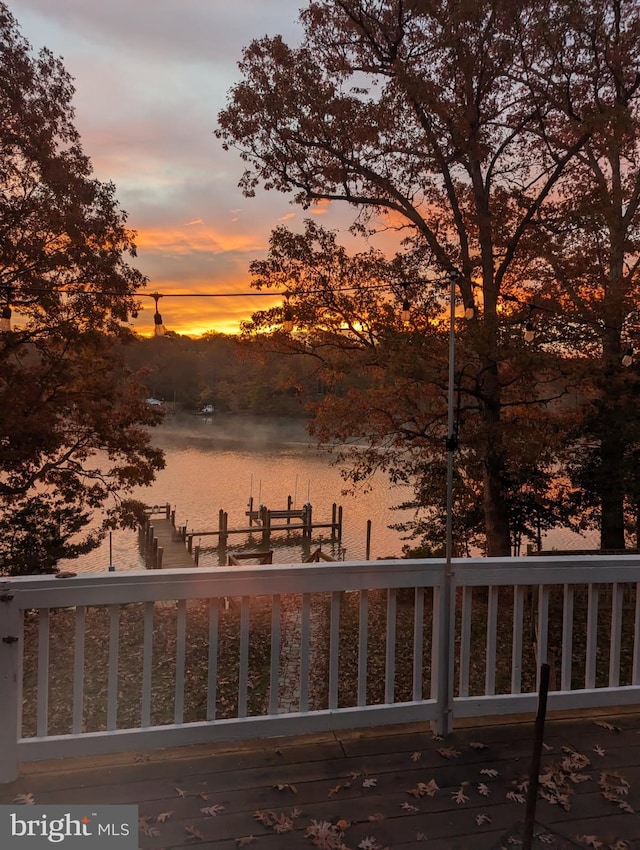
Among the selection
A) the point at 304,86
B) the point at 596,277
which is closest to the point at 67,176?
the point at 304,86

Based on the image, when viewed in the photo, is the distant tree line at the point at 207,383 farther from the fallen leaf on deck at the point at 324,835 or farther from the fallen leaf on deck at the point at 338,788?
the fallen leaf on deck at the point at 324,835

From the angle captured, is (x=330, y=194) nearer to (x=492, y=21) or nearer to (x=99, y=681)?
(x=492, y=21)

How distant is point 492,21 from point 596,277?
3.96 m

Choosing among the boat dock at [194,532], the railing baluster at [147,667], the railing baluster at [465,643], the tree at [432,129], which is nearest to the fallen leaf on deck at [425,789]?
the railing baluster at [465,643]

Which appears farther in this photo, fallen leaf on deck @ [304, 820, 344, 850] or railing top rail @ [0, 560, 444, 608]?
railing top rail @ [0, 560, 444, 608]

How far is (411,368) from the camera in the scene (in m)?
6.77

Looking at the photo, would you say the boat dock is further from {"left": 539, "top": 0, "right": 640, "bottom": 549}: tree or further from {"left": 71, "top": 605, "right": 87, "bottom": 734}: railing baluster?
{"left": 71, "top": 605, "right": 87, "bottom": 734}: railing baluster

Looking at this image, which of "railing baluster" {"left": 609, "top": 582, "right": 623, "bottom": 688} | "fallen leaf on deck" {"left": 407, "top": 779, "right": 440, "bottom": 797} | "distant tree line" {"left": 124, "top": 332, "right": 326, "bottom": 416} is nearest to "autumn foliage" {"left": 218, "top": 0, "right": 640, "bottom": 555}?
"railing baluster" {"left": 609, "top": 582, "right": 623, "bottom": 688}

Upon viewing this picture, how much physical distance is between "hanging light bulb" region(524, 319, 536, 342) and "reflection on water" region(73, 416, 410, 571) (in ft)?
15.9

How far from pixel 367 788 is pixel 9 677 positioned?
1371 mm

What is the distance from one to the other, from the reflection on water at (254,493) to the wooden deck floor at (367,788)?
8422 mm

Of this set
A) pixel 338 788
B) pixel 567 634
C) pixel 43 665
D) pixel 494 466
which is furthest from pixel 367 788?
pixel 494 466

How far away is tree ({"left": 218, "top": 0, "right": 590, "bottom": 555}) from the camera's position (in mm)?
7250

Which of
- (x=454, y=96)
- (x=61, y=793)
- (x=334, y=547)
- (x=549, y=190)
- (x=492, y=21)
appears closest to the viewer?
(x=61, y=793)
